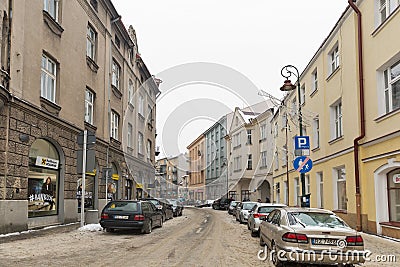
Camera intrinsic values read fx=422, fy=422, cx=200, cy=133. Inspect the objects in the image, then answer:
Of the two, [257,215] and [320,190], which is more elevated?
A: [320,190]

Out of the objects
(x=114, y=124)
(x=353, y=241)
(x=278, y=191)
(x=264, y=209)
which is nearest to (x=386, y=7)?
(x=264, y=209)

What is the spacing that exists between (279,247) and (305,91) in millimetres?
19083

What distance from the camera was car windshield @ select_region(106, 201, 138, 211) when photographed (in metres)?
15.9

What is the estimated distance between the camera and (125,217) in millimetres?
15625

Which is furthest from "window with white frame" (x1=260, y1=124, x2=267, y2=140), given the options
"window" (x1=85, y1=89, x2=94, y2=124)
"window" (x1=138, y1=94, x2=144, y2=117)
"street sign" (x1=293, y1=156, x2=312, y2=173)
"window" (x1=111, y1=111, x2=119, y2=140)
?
"street sign" (x1=293, y1=156, x2=312, y2=173)

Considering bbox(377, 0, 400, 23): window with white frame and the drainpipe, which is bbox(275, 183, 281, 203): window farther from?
bbox(377, 0, 400, 23): window with white frame

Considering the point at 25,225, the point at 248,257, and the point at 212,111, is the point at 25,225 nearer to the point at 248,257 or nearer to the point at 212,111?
the point at 248,257

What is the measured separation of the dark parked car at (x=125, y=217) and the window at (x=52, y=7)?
862 cm

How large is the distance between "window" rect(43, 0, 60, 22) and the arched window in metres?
5.59

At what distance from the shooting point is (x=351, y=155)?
17.5m

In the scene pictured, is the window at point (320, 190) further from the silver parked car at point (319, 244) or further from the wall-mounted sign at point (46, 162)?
the silver parked car at point (319, 244)

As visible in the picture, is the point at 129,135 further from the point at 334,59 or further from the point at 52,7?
the point at 334,59

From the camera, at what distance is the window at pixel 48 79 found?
57.3ft

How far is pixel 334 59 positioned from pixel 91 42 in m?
13.2
